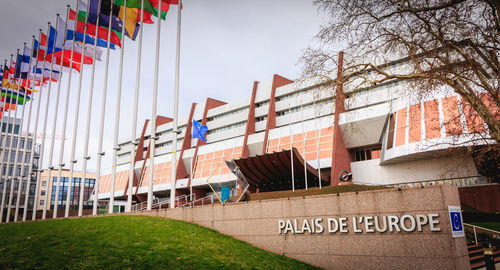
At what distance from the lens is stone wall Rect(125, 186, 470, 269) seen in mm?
10695

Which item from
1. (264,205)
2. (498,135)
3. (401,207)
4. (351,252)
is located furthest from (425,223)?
(264,205)

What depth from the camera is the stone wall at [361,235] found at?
10.7 meters

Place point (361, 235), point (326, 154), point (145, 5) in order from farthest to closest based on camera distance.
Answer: point (326, 154) < point (145, 5) < point (361, 235)

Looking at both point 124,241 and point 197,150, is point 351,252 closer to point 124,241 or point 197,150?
point 124,241

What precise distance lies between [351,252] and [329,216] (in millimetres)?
1479

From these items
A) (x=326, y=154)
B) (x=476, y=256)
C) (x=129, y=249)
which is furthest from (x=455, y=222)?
(x=326, y=154)

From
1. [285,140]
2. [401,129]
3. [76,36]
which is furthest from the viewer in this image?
[285,140]

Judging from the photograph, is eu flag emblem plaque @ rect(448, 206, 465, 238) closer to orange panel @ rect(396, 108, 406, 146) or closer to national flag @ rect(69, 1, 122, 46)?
orange panel @ rect(396, 108, 406, 146)

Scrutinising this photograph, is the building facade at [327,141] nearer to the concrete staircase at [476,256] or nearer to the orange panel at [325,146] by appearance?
the orange panel at [325,146]

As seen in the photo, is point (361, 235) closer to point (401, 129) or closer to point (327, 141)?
point (401, 129)

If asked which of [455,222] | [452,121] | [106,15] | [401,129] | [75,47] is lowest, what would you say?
[455,222]

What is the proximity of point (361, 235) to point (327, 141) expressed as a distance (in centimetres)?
2701

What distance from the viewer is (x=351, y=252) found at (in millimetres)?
12062

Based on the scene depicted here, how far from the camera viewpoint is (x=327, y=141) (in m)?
38.5
